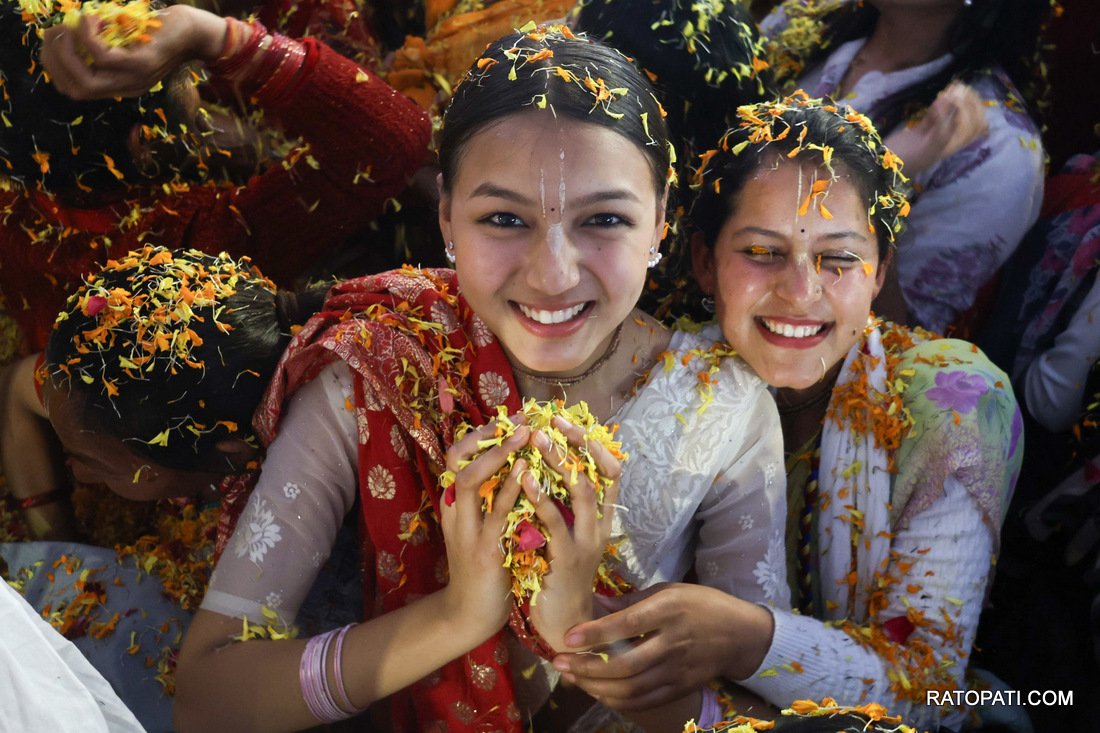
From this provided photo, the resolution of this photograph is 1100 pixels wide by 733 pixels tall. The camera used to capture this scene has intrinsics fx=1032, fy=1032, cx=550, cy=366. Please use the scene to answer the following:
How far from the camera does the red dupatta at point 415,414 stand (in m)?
2.03

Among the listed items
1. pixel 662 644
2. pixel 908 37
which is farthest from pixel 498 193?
pixel 908 37

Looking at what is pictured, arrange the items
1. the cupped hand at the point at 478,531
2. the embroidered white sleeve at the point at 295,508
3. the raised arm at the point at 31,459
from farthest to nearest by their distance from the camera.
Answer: the raised arm at the point at 31,459 → the embroidered white sleeve at the point at 295,508 → the cupped hand at the point at 478,531

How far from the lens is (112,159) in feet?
8.31

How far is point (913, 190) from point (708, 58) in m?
0.86

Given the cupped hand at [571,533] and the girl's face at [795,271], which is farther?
the girl's face at [795,271]

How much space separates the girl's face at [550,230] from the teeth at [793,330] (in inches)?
14.8

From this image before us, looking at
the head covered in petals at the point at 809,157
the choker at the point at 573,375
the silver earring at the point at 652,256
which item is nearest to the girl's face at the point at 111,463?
the choker at the point at 573,375

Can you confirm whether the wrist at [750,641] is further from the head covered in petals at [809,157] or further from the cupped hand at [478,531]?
the head covered in petals at [809,157]

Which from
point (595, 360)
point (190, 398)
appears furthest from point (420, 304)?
point (190, 398)

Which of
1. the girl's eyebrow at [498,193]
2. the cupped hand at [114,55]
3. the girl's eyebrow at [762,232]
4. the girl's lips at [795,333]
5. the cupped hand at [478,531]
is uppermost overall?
the cupped hand at [114,55]

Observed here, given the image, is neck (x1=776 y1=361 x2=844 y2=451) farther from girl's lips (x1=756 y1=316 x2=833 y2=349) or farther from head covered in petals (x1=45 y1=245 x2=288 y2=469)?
head covered in petals (x1=45 y1=245 x2=288 y2=469)

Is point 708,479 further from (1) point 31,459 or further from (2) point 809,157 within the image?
(1) point 31,459

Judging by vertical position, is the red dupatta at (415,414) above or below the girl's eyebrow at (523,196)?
below

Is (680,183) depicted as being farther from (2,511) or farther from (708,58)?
(2,511)
